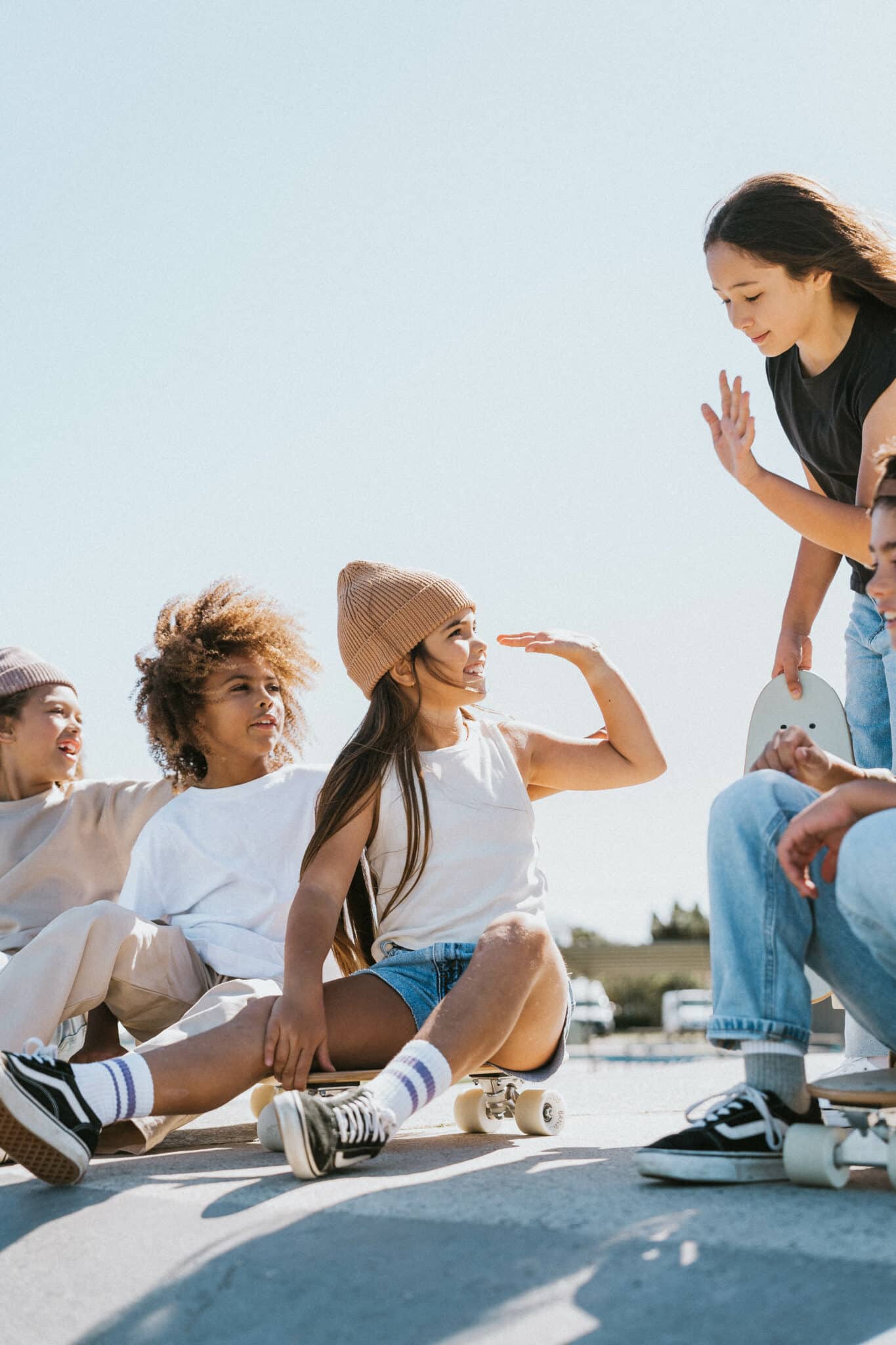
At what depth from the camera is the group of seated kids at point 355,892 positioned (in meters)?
2.41

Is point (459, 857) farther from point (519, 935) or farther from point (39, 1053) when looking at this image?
point (39, 1053)

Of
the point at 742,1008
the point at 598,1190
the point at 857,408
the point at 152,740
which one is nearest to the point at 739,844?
the point at 742,1008

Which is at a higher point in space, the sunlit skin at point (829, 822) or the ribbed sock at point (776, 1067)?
the sunlit skin at point (829, 822)

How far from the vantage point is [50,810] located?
15.0 ft

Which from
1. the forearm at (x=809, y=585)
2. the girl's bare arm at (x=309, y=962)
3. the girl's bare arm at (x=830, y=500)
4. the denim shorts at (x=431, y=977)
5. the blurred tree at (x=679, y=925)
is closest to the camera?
the girl's bare arm at (x=309, y=962)

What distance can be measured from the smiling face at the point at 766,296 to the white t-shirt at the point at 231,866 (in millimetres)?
1908

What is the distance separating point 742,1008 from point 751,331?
2008mm

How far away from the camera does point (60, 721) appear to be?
4727 mm

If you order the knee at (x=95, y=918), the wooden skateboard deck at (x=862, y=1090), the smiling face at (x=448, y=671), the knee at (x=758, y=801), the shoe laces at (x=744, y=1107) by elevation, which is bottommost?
the shoe laces at (x=744, y=1107)

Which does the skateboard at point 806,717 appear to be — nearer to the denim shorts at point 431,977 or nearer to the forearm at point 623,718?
the forearm at point 623,718

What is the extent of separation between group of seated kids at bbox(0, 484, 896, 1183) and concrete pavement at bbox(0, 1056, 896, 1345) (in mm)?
148

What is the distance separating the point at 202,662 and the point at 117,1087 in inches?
79.4

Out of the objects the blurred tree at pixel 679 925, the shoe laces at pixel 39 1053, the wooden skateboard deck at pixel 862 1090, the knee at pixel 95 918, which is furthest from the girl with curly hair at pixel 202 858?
the blurred tree at pixel 679 925

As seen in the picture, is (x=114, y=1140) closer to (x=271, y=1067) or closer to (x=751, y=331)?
(x=271, y=1067)
